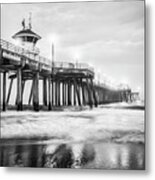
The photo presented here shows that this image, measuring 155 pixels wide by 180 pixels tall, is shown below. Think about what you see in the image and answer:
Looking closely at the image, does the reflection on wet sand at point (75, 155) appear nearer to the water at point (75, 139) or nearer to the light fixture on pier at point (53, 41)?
the water at point (75, 139)

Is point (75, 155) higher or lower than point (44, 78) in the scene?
lower

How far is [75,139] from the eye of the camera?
2.29 m

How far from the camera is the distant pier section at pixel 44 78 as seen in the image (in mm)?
2332

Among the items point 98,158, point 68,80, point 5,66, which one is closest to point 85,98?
point 68,80

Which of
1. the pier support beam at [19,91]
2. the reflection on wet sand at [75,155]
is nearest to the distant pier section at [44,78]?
the pier support beam at [19,91]

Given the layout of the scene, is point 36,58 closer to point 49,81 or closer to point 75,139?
point 49,81

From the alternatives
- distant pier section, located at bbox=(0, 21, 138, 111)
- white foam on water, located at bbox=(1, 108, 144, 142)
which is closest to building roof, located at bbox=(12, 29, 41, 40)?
distant pier section, located at bbox=(0, 21, 138, 111)

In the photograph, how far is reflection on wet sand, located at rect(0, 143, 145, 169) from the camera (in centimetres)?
223

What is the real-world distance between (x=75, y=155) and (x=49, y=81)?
452 millimetres

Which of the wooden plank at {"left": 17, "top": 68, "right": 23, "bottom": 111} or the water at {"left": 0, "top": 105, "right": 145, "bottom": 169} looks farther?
the wooden plank at {"left": 17, "top": 68, "right": 23, "bottom": 111}

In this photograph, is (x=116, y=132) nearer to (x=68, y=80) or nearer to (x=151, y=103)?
(x=151, y=103)

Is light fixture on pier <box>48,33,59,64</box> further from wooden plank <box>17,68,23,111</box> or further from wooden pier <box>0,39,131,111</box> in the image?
wooden plank <box>17,68,23,111</box>

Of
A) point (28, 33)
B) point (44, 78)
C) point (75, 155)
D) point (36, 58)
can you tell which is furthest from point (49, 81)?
point (75, 155)

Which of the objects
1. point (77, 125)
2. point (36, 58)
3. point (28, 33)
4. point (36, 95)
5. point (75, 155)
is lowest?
point (75, 155)
